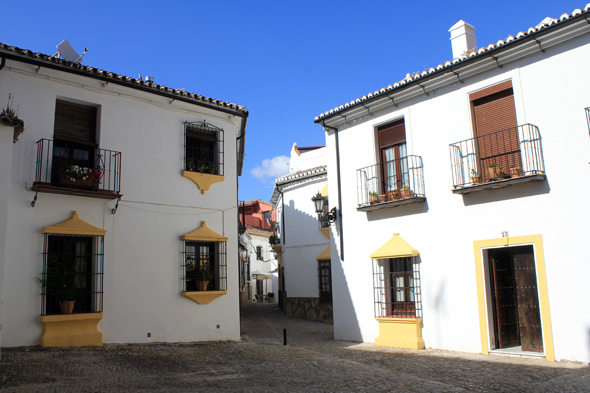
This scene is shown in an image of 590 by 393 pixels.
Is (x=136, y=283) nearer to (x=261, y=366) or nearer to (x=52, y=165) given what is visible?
(x=52, y=165)

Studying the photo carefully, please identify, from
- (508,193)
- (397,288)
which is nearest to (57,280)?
(397,288)

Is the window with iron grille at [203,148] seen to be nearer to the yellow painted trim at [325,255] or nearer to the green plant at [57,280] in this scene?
the green plant at [57,280]

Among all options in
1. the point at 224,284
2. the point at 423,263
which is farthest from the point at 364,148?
the point at 224,284

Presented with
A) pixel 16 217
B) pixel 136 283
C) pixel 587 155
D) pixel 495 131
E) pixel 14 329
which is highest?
pixel 495 131

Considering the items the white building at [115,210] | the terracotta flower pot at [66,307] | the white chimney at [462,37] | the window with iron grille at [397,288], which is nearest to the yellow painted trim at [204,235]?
the white building at [115,210]

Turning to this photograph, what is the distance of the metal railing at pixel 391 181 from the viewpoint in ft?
33.2

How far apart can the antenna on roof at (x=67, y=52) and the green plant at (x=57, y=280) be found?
458cm

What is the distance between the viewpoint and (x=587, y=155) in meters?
7.58

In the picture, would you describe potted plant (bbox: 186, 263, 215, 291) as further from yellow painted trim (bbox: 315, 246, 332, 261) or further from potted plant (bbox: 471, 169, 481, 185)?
yellow painted trim (bbox: 315, 246, 332, 261)

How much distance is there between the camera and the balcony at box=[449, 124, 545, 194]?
8164 millimetres

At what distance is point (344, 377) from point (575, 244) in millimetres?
4424

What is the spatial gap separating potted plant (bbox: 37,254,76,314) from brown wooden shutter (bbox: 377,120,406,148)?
753 cm

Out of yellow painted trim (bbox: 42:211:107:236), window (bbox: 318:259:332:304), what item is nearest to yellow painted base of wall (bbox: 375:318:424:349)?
window (bbox: 318:259:332:304)

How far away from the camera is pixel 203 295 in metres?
10.6
